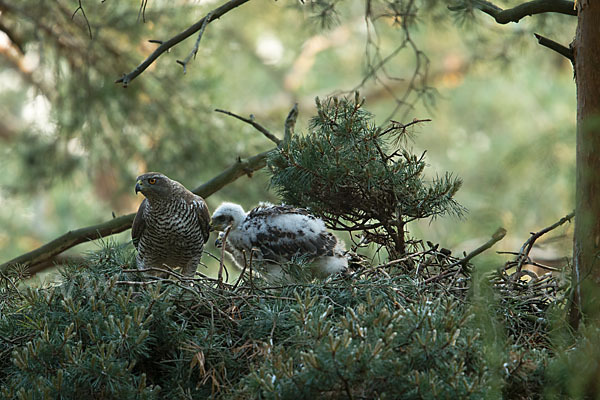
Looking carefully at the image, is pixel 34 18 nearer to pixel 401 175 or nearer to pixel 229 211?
pixel 229 211

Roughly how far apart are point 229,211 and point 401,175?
104 cm

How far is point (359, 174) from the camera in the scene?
291cm

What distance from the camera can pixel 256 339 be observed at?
2.32 m

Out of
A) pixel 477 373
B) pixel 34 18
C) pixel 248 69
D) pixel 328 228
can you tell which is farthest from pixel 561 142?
pixel 248 69

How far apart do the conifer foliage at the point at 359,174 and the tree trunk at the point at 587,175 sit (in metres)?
0.67

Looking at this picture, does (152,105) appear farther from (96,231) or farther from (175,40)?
(175,40)

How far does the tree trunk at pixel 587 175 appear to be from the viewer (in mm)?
2371

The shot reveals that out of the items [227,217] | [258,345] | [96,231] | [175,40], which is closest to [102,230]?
[96,231]

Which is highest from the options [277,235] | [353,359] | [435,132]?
[435,132]

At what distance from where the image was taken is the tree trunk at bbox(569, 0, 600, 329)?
7.78 feet

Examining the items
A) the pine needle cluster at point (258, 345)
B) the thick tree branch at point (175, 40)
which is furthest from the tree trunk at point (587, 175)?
the thick tree branch at point (175, 40)

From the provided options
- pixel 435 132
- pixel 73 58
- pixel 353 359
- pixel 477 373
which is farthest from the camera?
pixel 435 132

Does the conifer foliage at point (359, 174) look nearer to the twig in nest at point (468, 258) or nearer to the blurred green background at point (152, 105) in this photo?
the twig in nest at point (468, 258)

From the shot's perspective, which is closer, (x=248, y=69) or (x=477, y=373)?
(x=477, y=373)
